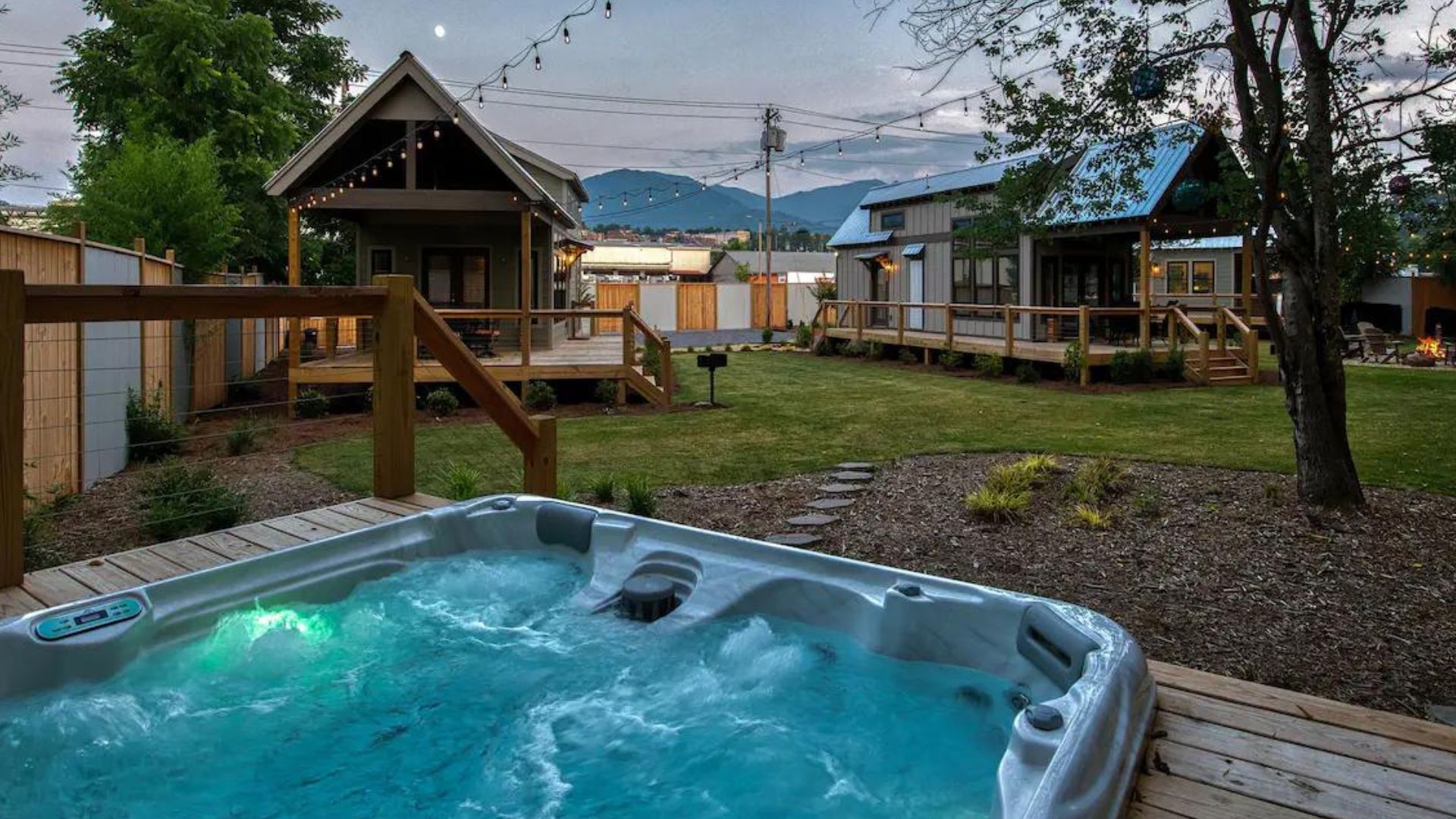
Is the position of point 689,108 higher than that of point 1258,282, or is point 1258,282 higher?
point 689,108

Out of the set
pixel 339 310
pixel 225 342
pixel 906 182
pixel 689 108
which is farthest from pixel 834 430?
pixel 689 108

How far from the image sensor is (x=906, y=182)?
22.0 m

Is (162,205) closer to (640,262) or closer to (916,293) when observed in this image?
(916,293)

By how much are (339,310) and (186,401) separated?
7.93 metres

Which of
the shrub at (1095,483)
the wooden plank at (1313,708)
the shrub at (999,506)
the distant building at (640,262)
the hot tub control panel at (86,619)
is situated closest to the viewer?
the wooden plank at (1313,708)

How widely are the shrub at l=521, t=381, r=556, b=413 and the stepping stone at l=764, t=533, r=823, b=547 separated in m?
6.91

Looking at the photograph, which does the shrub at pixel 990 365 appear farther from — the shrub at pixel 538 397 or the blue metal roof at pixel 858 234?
the shrub at pixel 538 397

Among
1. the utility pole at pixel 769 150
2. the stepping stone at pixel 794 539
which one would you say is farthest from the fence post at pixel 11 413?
the utility pole at pixel 769 150

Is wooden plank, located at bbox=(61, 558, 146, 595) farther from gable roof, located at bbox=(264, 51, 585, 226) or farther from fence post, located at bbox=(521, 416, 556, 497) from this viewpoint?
gable roof, located at bbox=(264, 51, 585, 226)

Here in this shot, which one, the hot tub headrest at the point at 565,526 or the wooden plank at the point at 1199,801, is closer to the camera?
the wooden plank at the point at 1199,801

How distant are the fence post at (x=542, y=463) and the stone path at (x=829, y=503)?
138 cm

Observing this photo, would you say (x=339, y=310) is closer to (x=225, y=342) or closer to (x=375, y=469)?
(x=375, y=469)

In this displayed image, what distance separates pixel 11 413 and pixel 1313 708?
478cm

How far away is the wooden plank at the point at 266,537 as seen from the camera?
15.1ft
